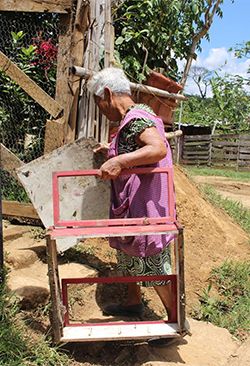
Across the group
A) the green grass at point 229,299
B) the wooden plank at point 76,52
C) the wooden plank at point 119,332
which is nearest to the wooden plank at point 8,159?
the wooden plank at point 76,52

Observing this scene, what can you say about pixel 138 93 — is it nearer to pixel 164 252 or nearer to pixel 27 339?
pixel 164 252

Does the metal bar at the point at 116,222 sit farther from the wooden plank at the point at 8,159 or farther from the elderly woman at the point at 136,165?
the wooden plank at the point at 8,159

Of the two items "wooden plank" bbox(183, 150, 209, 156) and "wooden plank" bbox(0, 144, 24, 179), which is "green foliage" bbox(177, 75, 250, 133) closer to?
"wooden plank" bbox(183, 150, 209, 156)

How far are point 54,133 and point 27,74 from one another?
79 cm

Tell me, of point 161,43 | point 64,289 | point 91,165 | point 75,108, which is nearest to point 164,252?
point 64,289

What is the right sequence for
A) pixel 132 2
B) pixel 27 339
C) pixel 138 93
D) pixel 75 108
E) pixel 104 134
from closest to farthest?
pixel 27 339, pixel 75 108, pixel 104 134, pixel 138 93, pixel 132 2

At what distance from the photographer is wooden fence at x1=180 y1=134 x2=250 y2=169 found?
20.2 m

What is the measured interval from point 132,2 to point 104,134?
197cm

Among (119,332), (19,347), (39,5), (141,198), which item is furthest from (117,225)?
(39,5)

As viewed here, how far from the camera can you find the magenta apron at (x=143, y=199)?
2.85 meters

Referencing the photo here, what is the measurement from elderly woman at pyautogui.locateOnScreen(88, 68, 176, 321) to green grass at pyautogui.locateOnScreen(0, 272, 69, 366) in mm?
686

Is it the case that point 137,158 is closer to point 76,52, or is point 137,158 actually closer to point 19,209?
point 76,52

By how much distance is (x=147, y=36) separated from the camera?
18.2ft

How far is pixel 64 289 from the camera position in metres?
2.89
